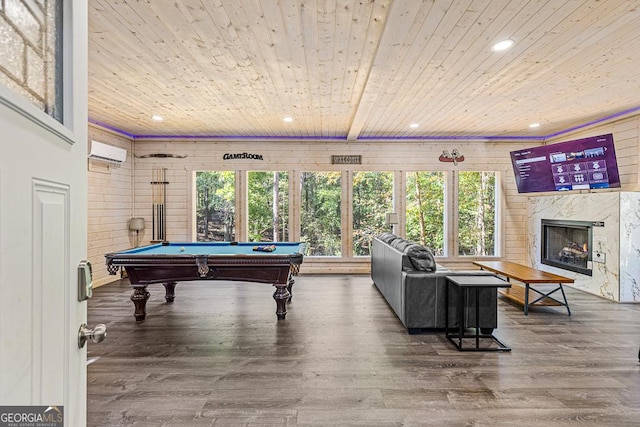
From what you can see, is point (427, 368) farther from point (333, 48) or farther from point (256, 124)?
point (256, 124)

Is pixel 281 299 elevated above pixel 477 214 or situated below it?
below

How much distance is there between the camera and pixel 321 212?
7074 mm

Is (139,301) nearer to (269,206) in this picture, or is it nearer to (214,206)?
(214,206)

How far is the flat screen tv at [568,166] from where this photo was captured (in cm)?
500

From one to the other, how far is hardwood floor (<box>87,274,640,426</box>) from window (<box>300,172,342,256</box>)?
266cm

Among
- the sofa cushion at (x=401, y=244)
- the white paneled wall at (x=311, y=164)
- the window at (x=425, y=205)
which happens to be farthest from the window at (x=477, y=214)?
the sofa cushion at (x=401, y=244)

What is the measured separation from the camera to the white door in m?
0.62

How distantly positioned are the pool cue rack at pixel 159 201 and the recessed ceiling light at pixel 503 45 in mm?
6182

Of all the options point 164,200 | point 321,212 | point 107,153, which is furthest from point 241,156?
point 107,153

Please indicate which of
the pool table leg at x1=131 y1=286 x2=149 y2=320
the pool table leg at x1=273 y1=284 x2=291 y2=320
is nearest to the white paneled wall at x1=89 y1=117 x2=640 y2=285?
the pool table leg at x1=273 y1=284 x2=291 y2=320

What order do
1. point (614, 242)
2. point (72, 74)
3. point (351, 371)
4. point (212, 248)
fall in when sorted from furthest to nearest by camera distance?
point (614, 242)
point (212, 248)
point (351, 371)
point (72, 74)

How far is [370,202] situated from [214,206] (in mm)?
3304

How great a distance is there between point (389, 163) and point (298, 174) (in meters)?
1.92

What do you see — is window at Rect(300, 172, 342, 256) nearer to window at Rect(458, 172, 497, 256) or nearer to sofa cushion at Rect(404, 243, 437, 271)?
window at Rect(458, 172, 497, 256)
